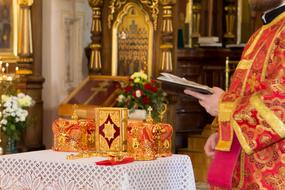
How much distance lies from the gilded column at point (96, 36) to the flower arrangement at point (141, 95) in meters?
1.18

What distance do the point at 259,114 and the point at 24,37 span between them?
708 cm

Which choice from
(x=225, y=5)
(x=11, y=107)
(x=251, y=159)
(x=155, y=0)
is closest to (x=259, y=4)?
(x=251, y=159)

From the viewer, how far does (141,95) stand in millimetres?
8875

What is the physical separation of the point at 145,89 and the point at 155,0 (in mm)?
1346

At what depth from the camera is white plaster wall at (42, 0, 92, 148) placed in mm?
10164

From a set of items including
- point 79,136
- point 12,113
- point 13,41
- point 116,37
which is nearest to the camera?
point 79,136

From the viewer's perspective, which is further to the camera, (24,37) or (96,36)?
(96,36)

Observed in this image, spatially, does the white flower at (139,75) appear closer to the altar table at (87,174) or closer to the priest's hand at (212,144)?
the altar table at (87,174)

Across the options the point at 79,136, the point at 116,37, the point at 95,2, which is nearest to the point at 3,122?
the point at 116,37

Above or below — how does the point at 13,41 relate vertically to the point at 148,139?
above

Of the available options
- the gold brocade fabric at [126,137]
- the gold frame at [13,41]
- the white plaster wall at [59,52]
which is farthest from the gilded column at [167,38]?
the gold brocade fabric at [126,137]

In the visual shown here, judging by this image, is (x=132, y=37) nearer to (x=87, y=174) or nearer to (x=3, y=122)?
(x=3, y=122)

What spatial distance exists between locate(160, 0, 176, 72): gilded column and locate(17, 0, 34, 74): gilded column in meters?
1.77

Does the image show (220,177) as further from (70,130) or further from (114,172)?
(70,130)
